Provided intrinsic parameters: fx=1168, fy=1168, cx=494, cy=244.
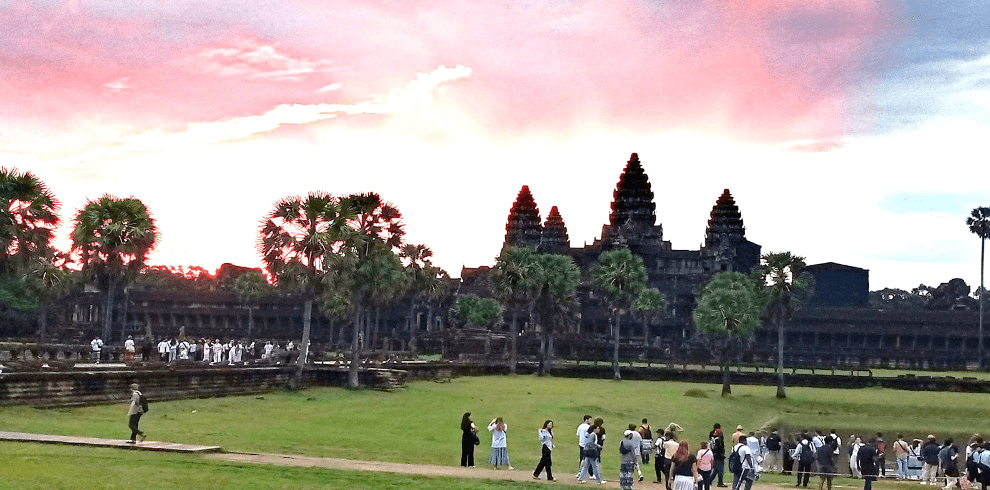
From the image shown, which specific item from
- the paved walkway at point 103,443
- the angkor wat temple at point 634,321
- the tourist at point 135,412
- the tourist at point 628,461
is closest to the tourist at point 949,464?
the tourist at point 628,461

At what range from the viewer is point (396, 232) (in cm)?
6450

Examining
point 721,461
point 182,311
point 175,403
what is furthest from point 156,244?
point 182,311

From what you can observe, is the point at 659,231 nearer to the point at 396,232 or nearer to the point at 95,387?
the point at 396,232

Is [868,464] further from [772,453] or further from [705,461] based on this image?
[772,453]

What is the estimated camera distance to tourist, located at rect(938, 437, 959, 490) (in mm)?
29641

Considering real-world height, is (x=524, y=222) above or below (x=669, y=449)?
above

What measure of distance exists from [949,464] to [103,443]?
835 inches

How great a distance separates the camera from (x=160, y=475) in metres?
23.4

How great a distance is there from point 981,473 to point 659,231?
12835 centimetres

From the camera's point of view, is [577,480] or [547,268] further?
[547,268]

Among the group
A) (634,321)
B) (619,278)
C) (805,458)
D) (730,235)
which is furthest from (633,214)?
(805,458)

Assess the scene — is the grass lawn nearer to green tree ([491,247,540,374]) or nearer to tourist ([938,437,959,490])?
tourist ([938,437,959,490])

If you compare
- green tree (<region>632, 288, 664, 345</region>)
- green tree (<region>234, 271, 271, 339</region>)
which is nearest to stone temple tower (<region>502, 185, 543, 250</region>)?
green tree (<region>632, 288, 664, 345</region>)

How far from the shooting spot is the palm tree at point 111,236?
5822 centimetres
